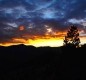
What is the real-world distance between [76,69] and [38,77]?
10.8 metres

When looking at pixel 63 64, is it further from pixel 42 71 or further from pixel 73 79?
pixel 42 71

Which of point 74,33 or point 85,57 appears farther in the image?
point 74,33

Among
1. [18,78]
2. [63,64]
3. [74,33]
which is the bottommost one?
[18,78]

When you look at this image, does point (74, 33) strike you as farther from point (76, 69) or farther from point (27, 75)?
point (76, 69)

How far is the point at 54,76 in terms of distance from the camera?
128 feet

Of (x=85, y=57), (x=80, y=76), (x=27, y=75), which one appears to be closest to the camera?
(x=80, y=76)

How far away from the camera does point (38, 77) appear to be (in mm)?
43875

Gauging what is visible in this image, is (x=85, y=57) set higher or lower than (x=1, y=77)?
higher

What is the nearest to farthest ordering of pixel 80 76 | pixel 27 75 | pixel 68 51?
pixel 80 76 < pixel 68 51 < pixel 27 75

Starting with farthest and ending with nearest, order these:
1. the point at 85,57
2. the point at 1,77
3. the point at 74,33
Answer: the point at 74,33
the point at 1,77
the point at 85,57

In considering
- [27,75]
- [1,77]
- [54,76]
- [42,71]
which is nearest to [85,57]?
[54,76]

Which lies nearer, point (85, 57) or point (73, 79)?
point (73, 79)

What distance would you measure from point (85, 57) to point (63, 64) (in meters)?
3.89

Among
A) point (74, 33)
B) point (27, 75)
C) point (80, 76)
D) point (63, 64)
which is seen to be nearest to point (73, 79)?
point (80, 76)
